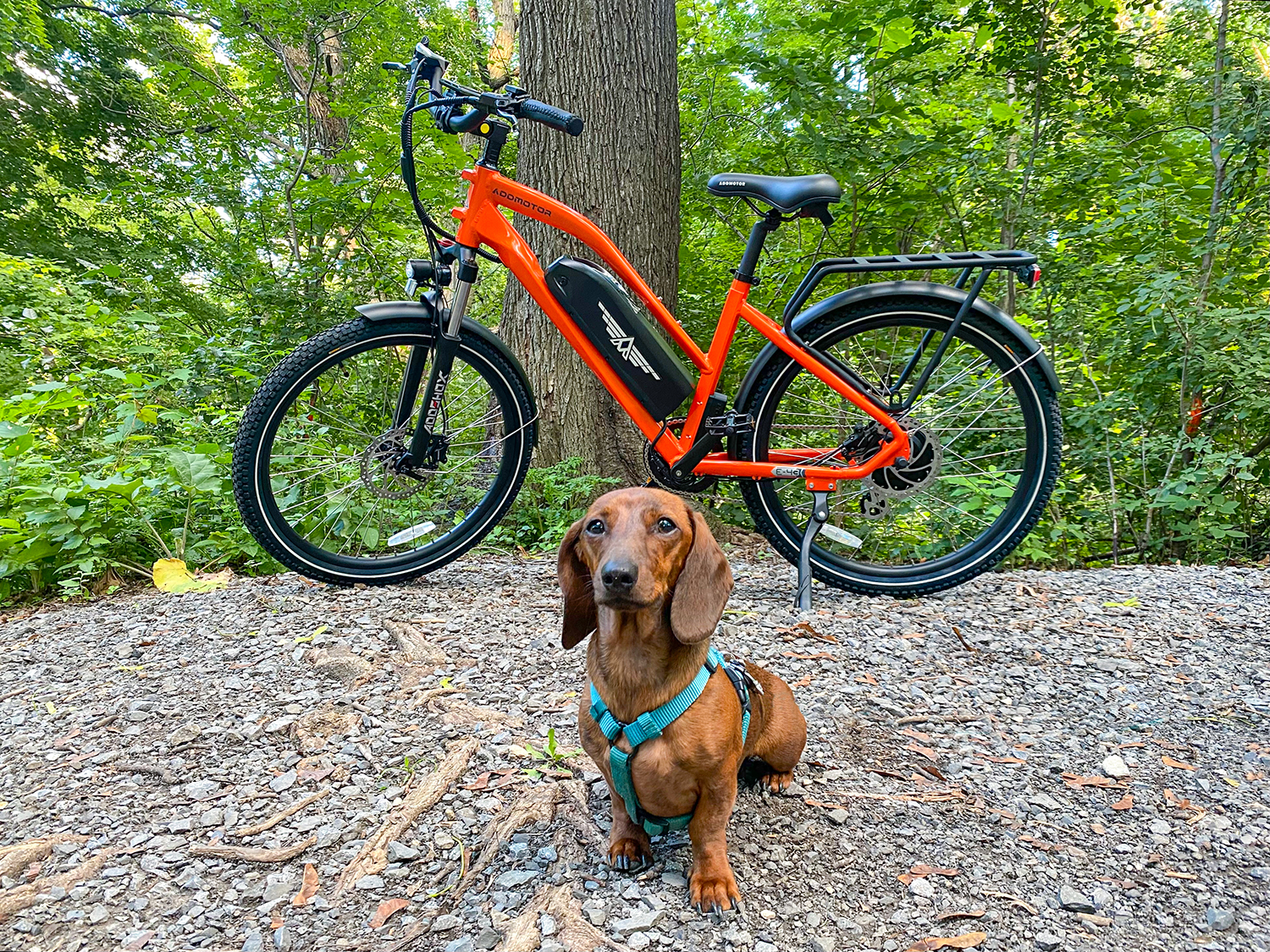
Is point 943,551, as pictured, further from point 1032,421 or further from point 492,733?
point 492,733

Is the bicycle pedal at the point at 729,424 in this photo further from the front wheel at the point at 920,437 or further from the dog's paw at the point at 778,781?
the dog's paw at the point at 778,781

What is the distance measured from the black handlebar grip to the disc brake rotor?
1401mm

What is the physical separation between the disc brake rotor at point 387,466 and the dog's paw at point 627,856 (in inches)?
79.8

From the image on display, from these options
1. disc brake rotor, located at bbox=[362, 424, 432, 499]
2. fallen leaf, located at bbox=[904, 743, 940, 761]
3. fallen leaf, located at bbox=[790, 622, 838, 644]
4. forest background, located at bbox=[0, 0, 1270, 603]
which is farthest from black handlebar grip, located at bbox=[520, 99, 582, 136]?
fallen leaf, located at bbox=[904, 743, 940, 761]

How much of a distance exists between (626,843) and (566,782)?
37 cm

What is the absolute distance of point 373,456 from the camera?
3.24 m

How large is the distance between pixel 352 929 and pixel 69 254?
7.38 meters

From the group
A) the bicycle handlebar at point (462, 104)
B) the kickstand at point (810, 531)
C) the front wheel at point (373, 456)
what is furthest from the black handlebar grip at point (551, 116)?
the kickstand at point (810, 531)

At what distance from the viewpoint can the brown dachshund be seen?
1.53m

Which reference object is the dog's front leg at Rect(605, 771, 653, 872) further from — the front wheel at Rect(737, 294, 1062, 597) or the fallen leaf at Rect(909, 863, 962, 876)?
the front wheel at Rect(737, 294, 1062, 597)

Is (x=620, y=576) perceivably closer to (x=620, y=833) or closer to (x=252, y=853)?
(x=620, y=833)

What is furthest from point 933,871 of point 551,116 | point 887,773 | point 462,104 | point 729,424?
point 462,104

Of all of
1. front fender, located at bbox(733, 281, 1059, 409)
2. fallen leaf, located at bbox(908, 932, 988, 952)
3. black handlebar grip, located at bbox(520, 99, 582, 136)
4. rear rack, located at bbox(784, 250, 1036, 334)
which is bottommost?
fallen leaf, located at bbox(908, 932, 988, 952)

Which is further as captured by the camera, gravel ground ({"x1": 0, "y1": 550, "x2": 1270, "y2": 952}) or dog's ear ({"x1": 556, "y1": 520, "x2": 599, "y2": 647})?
dog's ear ({"x1": 556, "y1": 520, "x2": 599, "y2": 647})
